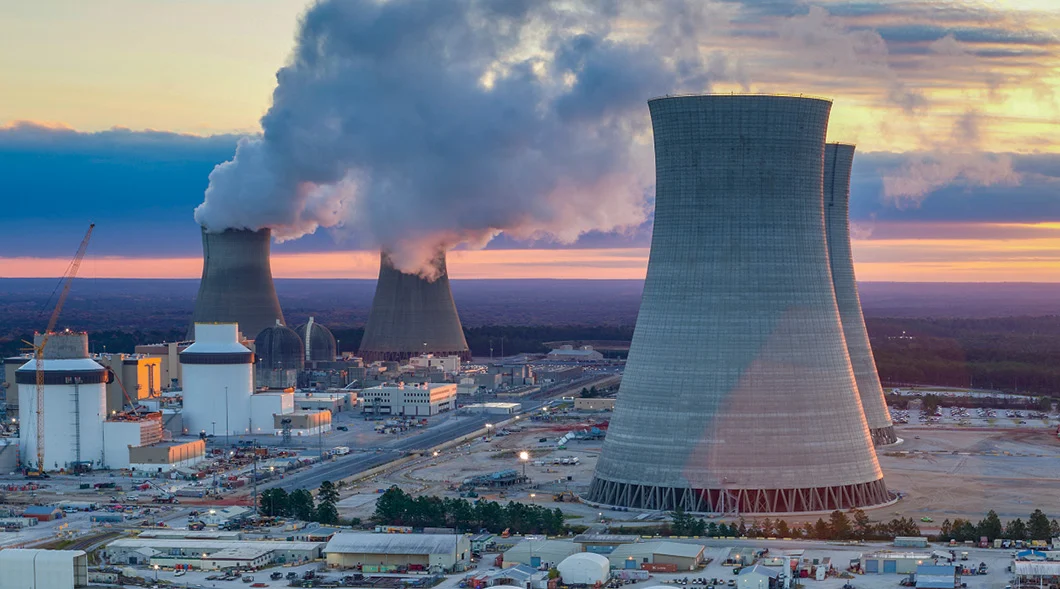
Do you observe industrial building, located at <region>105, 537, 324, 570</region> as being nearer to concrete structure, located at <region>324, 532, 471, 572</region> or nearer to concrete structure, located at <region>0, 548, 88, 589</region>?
concrete structure, located at <region>324, 532, 471, 572</region>

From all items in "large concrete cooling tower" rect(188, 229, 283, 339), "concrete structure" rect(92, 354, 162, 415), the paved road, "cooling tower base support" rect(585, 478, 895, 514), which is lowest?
"cooling tower base support" rect(585, 478, 895, 514)

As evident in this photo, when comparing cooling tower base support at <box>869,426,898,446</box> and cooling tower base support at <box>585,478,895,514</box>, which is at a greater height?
cooling tower base support at <box>869,426,898,446</box>

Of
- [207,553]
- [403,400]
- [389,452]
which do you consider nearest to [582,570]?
[207,553]

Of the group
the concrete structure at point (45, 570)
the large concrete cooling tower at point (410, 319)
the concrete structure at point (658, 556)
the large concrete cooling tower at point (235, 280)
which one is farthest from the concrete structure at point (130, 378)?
the concrete structure at point (658, 556)

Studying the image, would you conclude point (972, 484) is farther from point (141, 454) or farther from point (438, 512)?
point (141, 454)

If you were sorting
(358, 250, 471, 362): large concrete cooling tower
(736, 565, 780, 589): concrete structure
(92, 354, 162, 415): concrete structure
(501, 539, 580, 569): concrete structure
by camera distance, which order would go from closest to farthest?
(736, 565, 780, 589): concrete structure → (501, 539, 580, 569): concrete structure → (92, 354, 162, 415): concrete structure → (358, 250, 471, 362): large concrete cooling tower

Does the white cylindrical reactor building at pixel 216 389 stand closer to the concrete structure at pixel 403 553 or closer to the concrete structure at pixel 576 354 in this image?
the concrete structure at pixel 403 553

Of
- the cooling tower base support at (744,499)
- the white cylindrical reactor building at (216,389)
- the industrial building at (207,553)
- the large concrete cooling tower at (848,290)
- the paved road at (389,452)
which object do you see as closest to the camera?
the industrial building at (207,553)

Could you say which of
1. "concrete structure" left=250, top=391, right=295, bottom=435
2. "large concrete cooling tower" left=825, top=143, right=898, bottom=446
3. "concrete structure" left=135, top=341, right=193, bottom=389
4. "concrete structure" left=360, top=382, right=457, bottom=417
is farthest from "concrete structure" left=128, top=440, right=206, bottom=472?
"concrete structure" left=135, top=341, right=193, bottom=389
